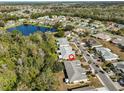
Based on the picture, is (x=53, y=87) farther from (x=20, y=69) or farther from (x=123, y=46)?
(x=123, y=46)

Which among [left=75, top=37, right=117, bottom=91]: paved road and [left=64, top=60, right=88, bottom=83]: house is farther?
[left=64, top=60, right=88, bottom=83]: house

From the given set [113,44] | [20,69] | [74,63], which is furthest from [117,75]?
[113,44]

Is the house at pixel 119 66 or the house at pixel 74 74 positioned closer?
the house at pixel 74 74

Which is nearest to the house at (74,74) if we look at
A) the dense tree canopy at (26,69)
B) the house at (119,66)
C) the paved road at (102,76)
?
the dense tree canopy at (26,69)

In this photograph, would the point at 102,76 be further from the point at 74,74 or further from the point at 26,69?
the point at 26,69

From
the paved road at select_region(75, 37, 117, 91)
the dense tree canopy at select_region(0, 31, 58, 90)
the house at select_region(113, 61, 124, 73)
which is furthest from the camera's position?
the house at select_region(113, 61, 124, 73)

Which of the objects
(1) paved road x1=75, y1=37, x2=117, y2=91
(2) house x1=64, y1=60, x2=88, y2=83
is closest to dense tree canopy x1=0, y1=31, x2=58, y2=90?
(2) house x1=64, y1=60, x2=88, y2=83

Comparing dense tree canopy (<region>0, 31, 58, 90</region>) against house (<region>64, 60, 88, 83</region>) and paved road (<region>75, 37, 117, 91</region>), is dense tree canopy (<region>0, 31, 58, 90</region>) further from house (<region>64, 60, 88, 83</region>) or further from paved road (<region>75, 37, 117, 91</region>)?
paved road (<region>75, 37, 117, 91</region>)

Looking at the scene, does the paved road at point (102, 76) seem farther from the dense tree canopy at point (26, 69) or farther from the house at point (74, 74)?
the dense tree canopy at point (26, 69)

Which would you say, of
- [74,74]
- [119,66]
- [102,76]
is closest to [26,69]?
[74,74]

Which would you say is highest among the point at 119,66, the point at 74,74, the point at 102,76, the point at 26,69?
the point at 26,69

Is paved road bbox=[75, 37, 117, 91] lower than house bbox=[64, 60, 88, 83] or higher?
lower
